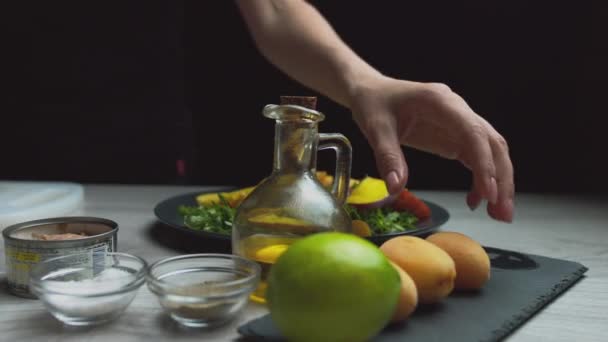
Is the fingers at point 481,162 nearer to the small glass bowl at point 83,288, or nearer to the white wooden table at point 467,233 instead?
the white wooden table at point 467,233

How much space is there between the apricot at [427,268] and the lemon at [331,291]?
13 cm

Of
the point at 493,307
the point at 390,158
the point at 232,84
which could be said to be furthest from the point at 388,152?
A: the point at 232,84

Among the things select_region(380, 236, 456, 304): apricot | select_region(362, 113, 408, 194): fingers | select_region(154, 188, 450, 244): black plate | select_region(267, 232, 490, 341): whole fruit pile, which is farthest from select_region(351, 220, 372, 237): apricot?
select_region(267, 232, 490, 341): whole fruit pile

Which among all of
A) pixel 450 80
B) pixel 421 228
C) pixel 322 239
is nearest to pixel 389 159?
pixel 421 228

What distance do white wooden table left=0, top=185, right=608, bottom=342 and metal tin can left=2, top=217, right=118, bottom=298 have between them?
3cm

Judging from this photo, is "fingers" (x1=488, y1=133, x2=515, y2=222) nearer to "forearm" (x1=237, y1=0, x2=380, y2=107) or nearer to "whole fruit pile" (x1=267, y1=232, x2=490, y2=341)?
"forearm" (x1=237, y1=0, x2=380, y2=107)

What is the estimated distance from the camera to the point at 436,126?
1.12 meters

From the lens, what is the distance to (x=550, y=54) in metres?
2.27

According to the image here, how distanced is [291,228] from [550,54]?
179 cm

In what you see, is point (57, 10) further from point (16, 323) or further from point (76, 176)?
point (16, 323)

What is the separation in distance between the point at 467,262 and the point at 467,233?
0.47 m

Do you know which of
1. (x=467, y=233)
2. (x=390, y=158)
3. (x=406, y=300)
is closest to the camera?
(x=406, y=300)

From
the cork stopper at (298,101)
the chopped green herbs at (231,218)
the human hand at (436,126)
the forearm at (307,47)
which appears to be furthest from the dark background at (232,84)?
the cork stopper at (298,101)

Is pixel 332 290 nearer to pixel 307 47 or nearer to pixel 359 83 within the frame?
pixel 359 83
